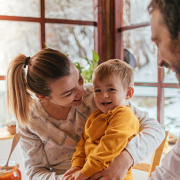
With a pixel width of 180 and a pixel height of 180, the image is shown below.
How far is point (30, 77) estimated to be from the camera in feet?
4.67

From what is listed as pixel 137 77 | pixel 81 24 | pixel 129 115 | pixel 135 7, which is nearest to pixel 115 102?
pixel 129 115

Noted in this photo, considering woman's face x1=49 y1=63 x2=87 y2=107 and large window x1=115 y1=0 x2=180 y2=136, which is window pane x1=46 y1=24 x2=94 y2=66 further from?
woman's face x1=49 y1=63 x2=87 y2=107

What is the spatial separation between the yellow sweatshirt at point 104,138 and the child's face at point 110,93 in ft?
0.15

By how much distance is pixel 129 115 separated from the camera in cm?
123

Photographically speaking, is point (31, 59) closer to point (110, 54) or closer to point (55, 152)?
point (55, 152)

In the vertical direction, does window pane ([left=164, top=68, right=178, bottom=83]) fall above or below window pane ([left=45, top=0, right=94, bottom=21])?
below

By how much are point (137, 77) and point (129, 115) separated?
1.65 metres

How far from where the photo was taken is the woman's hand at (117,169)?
1.11 metres

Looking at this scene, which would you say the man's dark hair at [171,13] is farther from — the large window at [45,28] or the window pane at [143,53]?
the large window at [45,28]

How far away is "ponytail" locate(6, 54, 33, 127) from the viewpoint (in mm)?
1462

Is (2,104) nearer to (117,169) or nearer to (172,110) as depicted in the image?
(172,110)

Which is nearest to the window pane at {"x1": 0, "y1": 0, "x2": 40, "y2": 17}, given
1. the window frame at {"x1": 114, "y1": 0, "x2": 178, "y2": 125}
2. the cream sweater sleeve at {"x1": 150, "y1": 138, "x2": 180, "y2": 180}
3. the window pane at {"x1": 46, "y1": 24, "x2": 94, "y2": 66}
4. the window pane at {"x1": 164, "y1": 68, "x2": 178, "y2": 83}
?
the window pane at {"x1": 46, "y1": 24, "x2": 94, "y2": 66}

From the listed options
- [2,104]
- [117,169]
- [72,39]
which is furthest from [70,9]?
[117,169]

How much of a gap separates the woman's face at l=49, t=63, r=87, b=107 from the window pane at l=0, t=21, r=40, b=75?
1.67 meters
